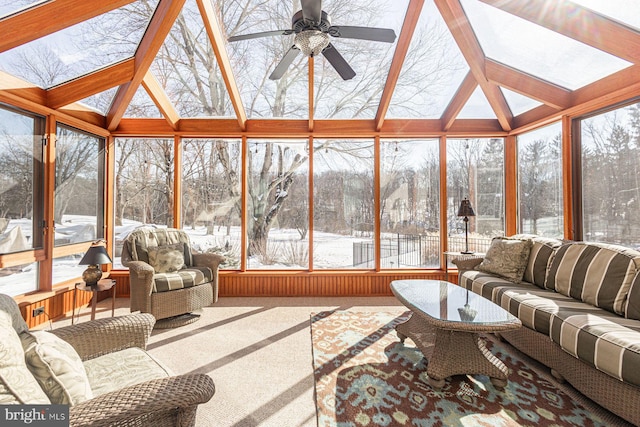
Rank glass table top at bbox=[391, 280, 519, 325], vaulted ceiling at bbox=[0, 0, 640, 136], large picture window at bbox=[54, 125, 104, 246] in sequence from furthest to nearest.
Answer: large picture window at bbox=[54, 125, 104, 246] < vaulted ceiling at bbox=[0, 0, 640, 136] < glass table top at bbox=[391, 280, 519, 325]

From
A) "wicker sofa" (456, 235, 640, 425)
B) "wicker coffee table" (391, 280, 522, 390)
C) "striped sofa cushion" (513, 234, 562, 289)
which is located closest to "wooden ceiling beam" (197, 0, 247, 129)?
"wicker coffee table" (391, 280, 522, 390)

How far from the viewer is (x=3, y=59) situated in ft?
9.23

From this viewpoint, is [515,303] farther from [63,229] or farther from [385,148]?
[63,229]

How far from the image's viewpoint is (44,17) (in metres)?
2.39

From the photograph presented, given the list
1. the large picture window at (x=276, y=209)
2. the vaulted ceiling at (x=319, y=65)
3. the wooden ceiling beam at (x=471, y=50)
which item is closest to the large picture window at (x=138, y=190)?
the vaulted ceiling at (x=319, y=65)

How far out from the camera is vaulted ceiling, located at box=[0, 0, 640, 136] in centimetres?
251

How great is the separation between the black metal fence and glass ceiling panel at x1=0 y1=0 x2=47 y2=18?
4.31 m

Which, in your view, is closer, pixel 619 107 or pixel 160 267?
pixel 619 107

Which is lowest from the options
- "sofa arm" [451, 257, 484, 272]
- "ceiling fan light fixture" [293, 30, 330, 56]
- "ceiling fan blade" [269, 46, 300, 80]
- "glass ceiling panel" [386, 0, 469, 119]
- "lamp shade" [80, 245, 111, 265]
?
"sofa arm" [451, 257, 484, 272]

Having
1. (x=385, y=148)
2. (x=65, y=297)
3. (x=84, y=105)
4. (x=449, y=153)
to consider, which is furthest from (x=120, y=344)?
(x=449, y=153)

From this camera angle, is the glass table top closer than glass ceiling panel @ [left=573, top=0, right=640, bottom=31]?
Yes

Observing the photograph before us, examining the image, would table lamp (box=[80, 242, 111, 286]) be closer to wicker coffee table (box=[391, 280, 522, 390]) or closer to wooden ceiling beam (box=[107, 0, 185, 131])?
wooden ceiling beam (box=[107, 0, 185, 131])

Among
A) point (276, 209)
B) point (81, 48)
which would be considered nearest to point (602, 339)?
point (276, 209)

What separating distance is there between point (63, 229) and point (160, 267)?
1396mm
